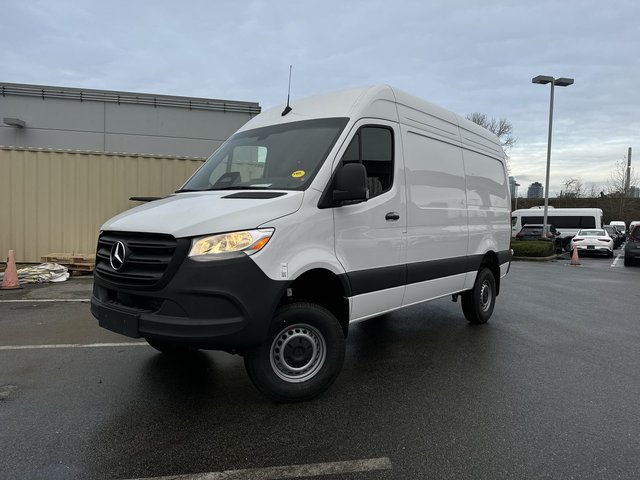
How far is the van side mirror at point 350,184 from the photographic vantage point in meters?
3.70

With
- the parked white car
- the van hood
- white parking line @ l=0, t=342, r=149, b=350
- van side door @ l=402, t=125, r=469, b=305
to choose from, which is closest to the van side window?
van side door @ l=402, t=125, r=469, b=305

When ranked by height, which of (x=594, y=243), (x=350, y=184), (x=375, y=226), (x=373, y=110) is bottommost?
(x=594, y=243)

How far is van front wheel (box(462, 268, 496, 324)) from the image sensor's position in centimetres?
646

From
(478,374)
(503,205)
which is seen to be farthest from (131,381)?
(503,205)

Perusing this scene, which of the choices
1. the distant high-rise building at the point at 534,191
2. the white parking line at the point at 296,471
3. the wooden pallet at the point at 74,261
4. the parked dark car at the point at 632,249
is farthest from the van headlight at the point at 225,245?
the distant high-rise building at the point at 534,191

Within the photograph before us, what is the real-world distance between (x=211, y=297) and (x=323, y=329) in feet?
3.31

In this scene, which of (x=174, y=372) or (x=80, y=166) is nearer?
(x=174, y=372)

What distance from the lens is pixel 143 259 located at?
3.39 meters

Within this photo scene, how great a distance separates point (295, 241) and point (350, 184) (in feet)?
2.06

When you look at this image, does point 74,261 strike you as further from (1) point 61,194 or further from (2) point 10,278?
(1) point 61,194

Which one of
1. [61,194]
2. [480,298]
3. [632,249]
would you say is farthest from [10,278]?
[632,249]

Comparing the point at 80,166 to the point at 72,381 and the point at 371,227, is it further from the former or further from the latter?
the point at 371,227

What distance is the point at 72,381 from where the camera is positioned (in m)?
4.23

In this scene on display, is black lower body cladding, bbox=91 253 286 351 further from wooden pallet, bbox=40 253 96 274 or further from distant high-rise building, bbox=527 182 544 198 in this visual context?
distant high-rise building, bbox=527 182 544 198
